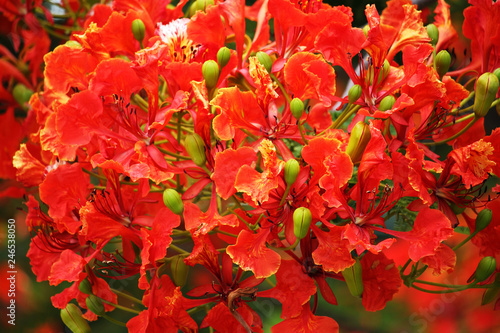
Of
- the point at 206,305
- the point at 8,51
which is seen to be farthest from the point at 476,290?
the point at 8,51

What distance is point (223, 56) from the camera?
59 cm

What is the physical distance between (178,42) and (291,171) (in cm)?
23

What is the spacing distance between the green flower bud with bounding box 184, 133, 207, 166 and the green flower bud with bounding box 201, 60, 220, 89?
6 centimetres

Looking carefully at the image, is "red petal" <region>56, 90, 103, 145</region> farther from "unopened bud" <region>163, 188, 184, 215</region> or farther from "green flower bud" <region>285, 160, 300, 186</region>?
"green flower bud" <region>285, 160, 300, 186</region>

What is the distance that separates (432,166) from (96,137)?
14.5 inches

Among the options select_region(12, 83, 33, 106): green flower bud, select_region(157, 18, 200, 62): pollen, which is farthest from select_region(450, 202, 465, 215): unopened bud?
select_region(12, 83, 33, 106): green flower bud

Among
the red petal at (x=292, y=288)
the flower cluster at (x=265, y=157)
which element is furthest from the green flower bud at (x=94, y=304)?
the red petal at (x=292, y=288)

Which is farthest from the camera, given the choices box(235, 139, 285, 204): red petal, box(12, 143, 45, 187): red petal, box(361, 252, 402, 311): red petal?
box(12, 143, 45, 187): red petal

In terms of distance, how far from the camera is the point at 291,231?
1.81 feet

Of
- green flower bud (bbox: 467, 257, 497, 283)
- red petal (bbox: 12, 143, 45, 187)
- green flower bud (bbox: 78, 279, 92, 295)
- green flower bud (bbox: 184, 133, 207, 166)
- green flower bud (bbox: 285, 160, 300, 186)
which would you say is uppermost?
green flower bud (bbox: 285, 160, 300, 186)

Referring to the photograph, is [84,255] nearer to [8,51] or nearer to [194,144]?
[194,144]

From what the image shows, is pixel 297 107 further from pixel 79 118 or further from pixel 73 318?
pixel 73 318

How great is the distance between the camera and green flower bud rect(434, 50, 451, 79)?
608mm

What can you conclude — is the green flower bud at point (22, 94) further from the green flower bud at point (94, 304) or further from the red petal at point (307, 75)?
the red petal at point (307, 75)
